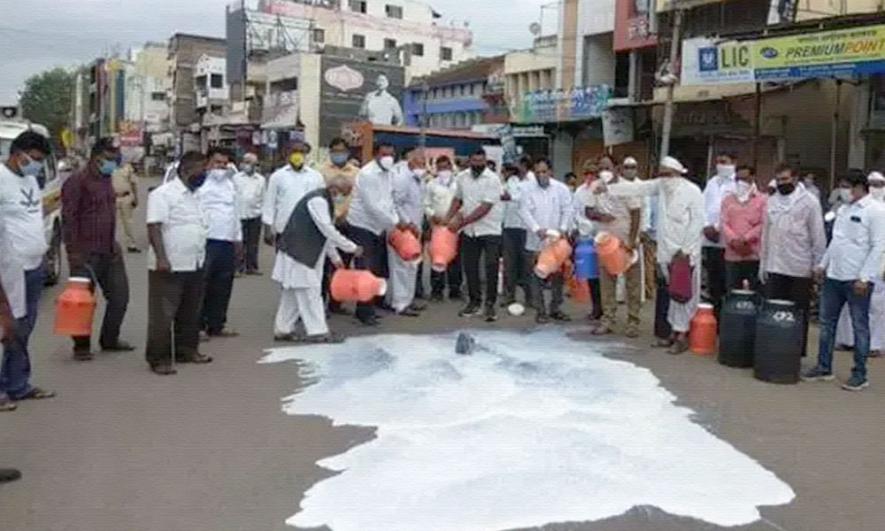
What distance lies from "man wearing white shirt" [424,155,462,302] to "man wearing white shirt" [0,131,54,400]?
572 centimetres

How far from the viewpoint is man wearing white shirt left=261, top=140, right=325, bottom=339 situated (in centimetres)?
952

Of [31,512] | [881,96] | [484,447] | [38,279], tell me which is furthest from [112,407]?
[881,96]

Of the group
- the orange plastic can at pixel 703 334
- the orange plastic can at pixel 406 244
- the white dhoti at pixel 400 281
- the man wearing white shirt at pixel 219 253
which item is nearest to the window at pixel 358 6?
the white dhoti at pixel 400 281

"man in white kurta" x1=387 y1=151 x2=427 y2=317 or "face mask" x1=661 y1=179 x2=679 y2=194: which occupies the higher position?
"face mask" x1=661 y1=179 x2=679 y2=194

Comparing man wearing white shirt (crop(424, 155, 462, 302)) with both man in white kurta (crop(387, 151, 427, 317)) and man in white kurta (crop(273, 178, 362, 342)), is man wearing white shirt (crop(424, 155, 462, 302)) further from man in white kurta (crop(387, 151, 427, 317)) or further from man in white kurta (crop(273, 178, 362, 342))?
man in white kurta (crop(273, 178, 362, 342))

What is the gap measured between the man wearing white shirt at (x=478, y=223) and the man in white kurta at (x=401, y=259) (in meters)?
0.50

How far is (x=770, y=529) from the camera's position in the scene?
4.80 meters

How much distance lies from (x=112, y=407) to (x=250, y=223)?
30.0 ft

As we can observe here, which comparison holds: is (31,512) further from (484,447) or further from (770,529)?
(770,529)

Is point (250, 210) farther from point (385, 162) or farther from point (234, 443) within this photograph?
point (234, 443)

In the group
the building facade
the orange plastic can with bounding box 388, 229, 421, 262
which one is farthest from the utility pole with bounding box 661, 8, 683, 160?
the building facade

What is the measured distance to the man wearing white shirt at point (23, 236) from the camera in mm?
6734

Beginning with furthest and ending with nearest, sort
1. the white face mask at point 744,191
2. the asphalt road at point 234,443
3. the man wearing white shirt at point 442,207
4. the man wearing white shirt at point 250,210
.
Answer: the man wearing white shirt at point 250,210 < the man wearing white shirt at point 442,207 < the white face mask at point 744,191 < the asphalt road at point 234,443

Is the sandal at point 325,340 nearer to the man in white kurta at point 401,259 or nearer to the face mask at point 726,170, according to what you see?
the man in white kurta at point 401,259
